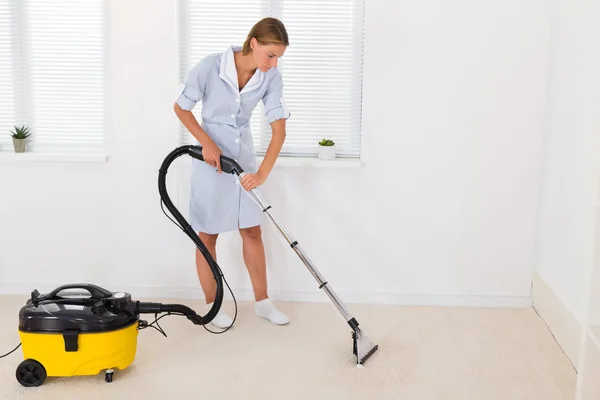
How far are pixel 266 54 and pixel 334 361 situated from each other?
116 centimetres

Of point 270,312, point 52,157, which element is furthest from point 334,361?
point 52,157

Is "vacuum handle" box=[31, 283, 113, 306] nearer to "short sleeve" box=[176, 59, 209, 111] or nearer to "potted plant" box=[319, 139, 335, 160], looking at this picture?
"short sleeve" box=[176, 59, 209, 111]

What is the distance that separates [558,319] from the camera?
117 inches

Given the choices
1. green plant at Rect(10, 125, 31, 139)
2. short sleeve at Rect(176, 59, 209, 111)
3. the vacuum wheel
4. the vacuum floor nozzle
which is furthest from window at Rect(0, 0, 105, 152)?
the vacuum floor nozzle

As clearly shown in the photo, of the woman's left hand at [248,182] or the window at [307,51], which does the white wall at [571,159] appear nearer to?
the window at [307,51]

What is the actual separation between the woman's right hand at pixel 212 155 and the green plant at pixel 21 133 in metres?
1.04

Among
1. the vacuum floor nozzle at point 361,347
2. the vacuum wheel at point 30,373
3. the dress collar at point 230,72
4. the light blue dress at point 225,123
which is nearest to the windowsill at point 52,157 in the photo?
the light blue dress at point 225,123

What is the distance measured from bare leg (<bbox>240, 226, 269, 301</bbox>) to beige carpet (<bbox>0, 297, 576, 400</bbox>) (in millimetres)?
131

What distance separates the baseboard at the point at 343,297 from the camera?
339cm

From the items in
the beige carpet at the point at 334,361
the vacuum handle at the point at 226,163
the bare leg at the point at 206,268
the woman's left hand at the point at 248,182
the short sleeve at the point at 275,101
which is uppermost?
the short sleeve at the point at 275,101

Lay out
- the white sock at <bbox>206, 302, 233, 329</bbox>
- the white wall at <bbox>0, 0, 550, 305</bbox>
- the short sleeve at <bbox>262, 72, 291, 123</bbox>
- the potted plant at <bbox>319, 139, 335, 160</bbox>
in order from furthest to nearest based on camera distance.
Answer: the potted plant at <bbox>319, 139, 335, 160</bbox> → the white wall at <bbox>0, 0, 550, 305</bbox> → the white sock at <bbox>206, 302, 233, 329</bbox> → the short sleeve at <bbox>262, 72, 291, 123</bbox>

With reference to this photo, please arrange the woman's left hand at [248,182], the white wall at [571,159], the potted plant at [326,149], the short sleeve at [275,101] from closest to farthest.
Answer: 1. the white wall at [571,159]
2. the woman's left hand at [248,182]
3. the short sleeve at [275,101]
4. the potted plant at [326,149]

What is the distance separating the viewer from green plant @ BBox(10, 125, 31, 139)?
3367mm

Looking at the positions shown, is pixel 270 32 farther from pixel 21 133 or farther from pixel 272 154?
pixel 21 133
